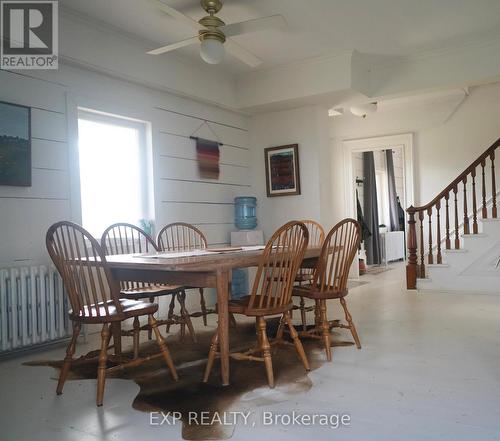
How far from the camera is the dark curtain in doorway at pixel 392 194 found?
367 inches

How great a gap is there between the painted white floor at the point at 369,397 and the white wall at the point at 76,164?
3.47ft

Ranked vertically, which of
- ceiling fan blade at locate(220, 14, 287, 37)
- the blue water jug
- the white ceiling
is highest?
the white ceiling

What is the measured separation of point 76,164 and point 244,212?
224cm

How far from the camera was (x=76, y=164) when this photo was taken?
3.70 meters

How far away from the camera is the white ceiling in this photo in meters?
3.60

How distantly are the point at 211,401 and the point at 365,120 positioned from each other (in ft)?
18.7

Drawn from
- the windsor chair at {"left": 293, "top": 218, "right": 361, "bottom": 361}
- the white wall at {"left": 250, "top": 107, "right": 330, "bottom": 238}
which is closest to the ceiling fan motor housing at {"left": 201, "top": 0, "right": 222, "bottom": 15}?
the windsor chair at {"left": 293, "top": 218, "right": 361, "bottom": 361}

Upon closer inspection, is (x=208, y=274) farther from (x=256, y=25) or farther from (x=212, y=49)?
(x=256, y=25)

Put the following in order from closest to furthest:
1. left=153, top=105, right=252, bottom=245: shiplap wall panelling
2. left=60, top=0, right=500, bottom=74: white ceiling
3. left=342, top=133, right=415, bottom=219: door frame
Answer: left=60, top=0, right=500, bottom=74: white ceiling, left=153, top=105, right=252, bottom=245: shiplap wall panelling, left=342, top=133, right=415, bottom=219: door frame

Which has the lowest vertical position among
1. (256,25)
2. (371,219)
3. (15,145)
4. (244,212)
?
(371,219)

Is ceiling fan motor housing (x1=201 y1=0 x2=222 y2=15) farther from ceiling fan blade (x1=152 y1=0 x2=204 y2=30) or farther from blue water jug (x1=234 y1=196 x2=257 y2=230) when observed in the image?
blue water jug (x1=234 y1=196 x2=257 y2=230)

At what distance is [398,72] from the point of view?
4992 mm

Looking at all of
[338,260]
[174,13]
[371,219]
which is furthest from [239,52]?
[371,219]

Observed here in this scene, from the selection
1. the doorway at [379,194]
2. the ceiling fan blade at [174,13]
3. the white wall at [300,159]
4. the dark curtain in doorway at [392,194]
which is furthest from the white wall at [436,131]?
the ceiling fan blade at [174,13]
